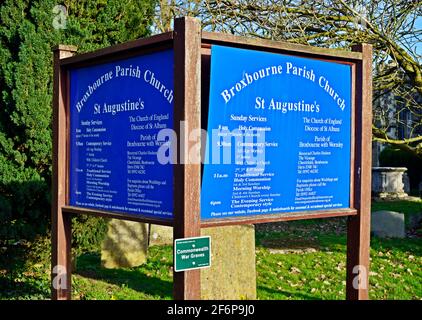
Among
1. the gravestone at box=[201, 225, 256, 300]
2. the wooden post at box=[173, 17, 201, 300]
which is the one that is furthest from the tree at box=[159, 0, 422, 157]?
the wooden post at box=[173, 17, 201, 300]

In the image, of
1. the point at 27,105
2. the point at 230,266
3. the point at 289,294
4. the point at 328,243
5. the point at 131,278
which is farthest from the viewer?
the point at 328,243

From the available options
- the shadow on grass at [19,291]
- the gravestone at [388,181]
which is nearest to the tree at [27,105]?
the shadow on grass at [19,291]

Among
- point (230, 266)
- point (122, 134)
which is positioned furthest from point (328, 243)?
point (122, 134)

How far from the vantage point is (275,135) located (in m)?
4.13

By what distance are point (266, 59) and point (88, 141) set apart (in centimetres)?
159

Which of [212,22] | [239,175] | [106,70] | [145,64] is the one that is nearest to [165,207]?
[239,175]

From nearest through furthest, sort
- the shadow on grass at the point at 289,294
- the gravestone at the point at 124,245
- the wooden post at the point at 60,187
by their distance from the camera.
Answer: the wooden post at the point at 60,187 < the shadow on grass at the point at 289,294 < the gravestone at the point at 124,245

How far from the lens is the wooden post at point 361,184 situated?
4.59m

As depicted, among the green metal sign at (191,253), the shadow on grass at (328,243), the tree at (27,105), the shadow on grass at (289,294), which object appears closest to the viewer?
the green metal sign at (191,253)

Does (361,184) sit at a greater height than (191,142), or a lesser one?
lesser

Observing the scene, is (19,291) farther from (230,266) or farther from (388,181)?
(388,181)

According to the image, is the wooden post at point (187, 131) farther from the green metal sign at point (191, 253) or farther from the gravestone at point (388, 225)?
the gravestone at point (388, 225)

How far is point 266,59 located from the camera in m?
4.09

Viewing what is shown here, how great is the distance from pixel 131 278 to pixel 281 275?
6.67 feet
